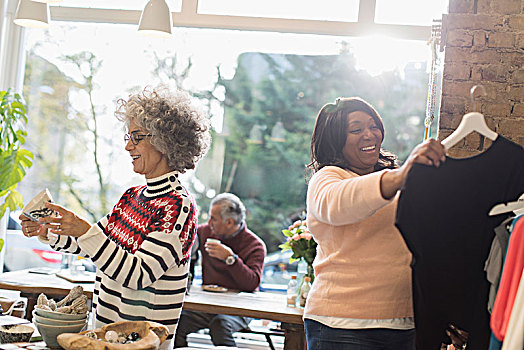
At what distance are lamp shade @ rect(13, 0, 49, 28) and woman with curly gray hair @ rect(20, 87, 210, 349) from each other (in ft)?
4.60

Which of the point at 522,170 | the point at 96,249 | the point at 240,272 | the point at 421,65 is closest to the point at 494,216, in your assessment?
the point at 522,170

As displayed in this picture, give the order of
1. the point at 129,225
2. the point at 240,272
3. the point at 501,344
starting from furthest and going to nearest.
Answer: the point at 240,272 → the point at 129,225 → the point at 501,344

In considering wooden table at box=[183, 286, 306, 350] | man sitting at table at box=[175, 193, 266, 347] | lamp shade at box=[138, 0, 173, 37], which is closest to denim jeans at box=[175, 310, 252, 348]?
man sitting at table at box=[175, 193, 266, 347]

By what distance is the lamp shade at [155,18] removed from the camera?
3203mm

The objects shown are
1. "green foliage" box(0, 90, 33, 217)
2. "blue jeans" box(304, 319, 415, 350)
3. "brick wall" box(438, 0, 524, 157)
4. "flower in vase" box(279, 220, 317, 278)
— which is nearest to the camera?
"blue jeans" box(304, 319, 415, 350)

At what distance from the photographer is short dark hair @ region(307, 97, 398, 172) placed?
1.97 meters

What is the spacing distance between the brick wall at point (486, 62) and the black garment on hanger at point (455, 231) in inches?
40.5

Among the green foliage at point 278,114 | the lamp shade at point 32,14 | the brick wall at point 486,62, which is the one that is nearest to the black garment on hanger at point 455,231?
the brick wall at point 486,62

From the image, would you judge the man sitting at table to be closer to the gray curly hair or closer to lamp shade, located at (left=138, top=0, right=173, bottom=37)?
lamp shade, located at (left=138, top=0, right=173, bottom=37)

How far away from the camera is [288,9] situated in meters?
4.34

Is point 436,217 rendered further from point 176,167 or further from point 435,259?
point 176,167

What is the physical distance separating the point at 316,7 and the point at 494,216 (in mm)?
2922

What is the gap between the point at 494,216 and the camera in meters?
1.71

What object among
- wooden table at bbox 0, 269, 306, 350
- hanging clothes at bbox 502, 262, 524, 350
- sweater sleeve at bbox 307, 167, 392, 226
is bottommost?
wooden table at bbox 0, 269, 306, 350
